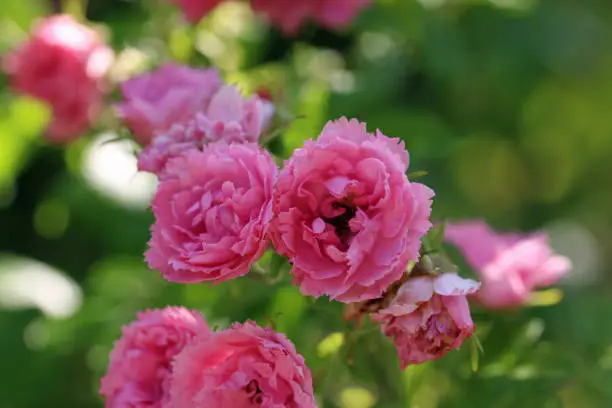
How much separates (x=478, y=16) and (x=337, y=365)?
0.88m

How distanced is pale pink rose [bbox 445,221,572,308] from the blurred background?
28 millimetres

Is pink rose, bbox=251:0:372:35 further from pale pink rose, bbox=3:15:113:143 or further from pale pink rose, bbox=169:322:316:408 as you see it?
pale pink rose, bbox=169:322:316:408

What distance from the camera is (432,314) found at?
698 mm

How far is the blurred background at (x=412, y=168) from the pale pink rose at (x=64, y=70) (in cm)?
4

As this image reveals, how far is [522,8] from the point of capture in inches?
57.1

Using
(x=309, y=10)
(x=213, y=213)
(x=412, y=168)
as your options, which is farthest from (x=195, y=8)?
(x=213, y=213)

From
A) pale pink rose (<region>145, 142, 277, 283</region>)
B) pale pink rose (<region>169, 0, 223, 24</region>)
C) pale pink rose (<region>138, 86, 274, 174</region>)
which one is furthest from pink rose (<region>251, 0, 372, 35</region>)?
pale pink rose (<region>145, 142, 277, 283</region>)

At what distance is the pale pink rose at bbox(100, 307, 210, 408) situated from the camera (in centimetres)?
78

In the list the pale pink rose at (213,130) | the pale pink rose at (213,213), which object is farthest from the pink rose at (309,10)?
the pale pink rose at (213,213)

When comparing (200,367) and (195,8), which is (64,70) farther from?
(200,367)

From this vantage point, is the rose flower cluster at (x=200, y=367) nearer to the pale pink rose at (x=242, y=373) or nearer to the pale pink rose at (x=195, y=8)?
the pale pink rose at (x=242, y=373)

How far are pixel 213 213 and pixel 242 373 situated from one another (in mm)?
133

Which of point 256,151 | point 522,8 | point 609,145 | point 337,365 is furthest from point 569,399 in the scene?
point 609,145

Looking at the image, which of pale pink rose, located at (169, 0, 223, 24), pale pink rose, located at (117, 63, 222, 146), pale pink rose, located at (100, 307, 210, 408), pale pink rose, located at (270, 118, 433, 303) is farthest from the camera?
pale pink rose, located at (169, 0, 223, 24)
